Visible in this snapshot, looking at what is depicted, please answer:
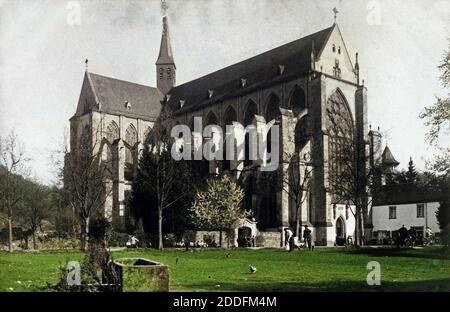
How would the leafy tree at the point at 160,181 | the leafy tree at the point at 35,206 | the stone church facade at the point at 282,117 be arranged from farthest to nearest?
the leafy tree at the point at 35,206
the stone church facade at the point at 282,117
the leafy tree at the point at 160,181

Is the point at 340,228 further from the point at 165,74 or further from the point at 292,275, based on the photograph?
the point at 165,74

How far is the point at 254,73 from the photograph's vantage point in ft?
141

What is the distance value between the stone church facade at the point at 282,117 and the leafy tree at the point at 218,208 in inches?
49.5

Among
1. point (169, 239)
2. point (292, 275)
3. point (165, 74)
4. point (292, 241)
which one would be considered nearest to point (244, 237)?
point (169, 239)

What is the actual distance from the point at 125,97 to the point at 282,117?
21239 mm

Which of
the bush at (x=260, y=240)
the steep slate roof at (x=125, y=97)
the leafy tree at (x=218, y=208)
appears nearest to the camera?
the bush at (x=260, y=240)

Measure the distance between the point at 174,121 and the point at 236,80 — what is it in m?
7.09

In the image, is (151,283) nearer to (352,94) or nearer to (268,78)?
(352,94)

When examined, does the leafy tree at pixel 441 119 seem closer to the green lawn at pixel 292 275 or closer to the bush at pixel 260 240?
the green lawn at pixel 292 275

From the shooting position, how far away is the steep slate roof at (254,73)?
125 feet

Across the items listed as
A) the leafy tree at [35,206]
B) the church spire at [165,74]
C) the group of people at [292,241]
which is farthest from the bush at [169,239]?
the church spire at [165,74]

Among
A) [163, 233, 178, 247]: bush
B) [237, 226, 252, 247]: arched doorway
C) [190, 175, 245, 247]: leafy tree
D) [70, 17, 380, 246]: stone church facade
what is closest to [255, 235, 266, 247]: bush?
[70, 17, 380, 246]: stone church facade

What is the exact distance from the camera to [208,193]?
114 ft
